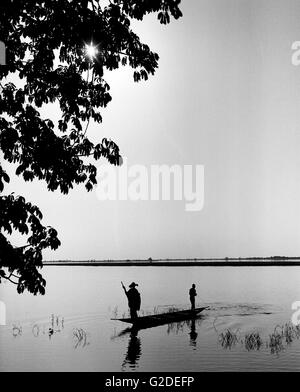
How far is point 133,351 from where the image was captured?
25328 mm

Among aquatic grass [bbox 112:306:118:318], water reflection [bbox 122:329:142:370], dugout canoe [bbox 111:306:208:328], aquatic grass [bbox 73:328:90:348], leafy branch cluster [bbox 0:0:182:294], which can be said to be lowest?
aquatic grass [bbox 112:306:118:318]

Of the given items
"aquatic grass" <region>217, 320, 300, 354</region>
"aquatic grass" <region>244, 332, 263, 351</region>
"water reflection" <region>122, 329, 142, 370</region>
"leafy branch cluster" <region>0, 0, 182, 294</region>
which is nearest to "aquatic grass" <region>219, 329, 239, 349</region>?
"aquatic grass" <region>217, 320, 300, 354</region>

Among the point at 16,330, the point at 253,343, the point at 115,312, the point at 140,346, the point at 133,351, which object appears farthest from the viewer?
the point at 115,312

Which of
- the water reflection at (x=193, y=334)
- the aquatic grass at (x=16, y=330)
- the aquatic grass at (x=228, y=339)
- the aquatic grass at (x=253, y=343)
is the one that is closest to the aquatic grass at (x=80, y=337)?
the aquatic grass at (x=16, y=330)

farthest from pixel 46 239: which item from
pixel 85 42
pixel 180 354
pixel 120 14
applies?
pixel 180 354

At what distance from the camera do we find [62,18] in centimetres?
797

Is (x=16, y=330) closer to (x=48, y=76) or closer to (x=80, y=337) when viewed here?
(x=80, y=337)

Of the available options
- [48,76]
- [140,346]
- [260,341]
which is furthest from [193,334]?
[48,76]

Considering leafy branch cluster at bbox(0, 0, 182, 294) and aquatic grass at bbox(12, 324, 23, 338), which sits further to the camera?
aquatic grass at bbox(12, 324, 23, 338)

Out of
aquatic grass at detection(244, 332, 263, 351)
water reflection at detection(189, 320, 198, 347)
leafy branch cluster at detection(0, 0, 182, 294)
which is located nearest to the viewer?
leafy branch cluster at detection(0, 0, 182, 294)

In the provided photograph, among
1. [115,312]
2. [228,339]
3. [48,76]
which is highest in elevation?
[48,76]

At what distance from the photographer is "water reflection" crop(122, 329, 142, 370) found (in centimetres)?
2258

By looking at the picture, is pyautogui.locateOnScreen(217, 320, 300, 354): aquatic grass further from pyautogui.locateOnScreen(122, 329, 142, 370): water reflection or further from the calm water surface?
pyautogui.locateOnScreen(122, 329, 142, 370): water reflection

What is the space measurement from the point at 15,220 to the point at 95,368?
1603cm
